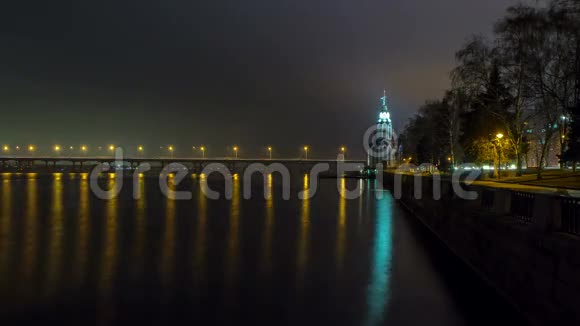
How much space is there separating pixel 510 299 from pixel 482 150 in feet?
119

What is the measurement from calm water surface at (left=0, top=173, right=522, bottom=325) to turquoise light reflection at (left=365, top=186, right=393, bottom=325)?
5 centimetres

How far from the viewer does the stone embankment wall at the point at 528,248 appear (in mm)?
8430

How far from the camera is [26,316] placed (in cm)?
1075

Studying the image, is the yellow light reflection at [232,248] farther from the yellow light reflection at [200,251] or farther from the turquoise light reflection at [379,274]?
the turquoise light reflection at [379,274]

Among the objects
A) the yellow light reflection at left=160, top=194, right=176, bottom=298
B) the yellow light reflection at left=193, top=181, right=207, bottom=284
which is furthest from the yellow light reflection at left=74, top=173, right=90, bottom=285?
the yellow light reflection at left=193, top=181, right=207, bottom=284

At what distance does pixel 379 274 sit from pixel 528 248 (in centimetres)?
625

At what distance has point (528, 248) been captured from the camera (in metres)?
10.2

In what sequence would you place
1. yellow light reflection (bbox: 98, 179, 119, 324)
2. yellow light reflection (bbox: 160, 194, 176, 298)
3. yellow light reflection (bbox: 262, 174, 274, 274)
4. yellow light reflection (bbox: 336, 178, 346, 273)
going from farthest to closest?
yellow light reflection (bbox: 336, 178, 346, 273)
yellow light reflection (bbox: 262, 174, 274, 274)
yellow light reflection (bbox: 160, 194, 176, 298)
yellow light reflection (bbox: 98, 179, 119, 324)

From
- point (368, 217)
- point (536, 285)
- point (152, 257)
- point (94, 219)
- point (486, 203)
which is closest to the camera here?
point (536, 285)

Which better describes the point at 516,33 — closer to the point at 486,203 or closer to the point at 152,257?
the point at 486,203

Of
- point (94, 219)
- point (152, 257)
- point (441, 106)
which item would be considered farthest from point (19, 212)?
point (441, 106)

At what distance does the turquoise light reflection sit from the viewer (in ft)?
38.4

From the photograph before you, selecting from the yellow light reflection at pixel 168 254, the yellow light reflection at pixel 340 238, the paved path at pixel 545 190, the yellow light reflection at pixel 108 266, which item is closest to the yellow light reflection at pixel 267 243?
the yellow light reflection at pixel 340 238

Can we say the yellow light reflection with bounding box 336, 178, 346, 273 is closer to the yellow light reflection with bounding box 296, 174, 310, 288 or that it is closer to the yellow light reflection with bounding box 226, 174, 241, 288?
the yellow light reflection with bounding box 296, 174, 310, 288
